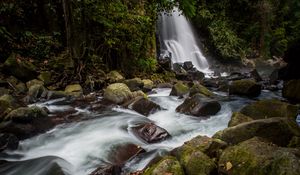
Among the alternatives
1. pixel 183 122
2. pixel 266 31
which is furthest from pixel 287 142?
pixel 266 31

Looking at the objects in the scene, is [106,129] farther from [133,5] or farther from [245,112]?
[133,5]

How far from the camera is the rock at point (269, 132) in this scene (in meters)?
5.65

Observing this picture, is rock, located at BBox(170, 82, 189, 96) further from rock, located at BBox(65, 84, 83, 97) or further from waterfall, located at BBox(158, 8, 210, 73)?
waterfall, located at BBox(158, 8, 210, 73)

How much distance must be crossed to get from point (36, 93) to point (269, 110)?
6913 millimetres

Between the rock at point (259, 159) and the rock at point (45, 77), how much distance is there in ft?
27.3

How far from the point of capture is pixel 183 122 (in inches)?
337

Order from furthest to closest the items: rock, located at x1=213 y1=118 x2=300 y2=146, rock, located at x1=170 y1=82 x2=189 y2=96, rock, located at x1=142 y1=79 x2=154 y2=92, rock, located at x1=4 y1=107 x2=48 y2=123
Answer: rock, located at x1=142 y1=79 x2=154 y2=92 → rock, located at x1=170 y1=82 x2=189 y2=96 → rock, located at x1=4 y1=107 x2=48 y2=123 → rock, located at x1=213 y1=118 x2=300 y2=146

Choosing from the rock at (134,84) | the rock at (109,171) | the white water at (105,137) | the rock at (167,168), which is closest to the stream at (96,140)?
the white water at (105,137)

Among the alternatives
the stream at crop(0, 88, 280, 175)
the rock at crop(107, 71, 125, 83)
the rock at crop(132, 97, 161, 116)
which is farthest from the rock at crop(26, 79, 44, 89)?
the rock at crop(132, 97, 161, 116)

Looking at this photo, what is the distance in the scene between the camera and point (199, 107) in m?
9.12

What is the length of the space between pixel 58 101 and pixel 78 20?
4386mm

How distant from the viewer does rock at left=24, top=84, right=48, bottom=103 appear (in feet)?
34.0

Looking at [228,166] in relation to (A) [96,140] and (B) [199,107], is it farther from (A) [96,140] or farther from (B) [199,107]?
(B) [199,107]

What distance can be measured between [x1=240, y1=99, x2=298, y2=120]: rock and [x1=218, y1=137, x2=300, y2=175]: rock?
Result: 258cm
